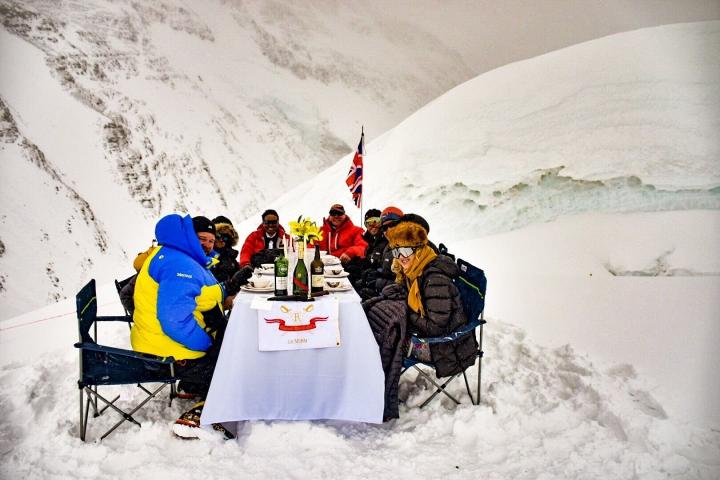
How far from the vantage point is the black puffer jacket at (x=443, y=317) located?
7.97 feet

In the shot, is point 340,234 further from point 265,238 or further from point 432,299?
point 432,299

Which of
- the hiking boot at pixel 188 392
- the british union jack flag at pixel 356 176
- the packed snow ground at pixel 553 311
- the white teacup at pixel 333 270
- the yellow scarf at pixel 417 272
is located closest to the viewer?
the packed snow ground at pixel 553 311

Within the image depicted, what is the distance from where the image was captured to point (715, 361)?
2.60m

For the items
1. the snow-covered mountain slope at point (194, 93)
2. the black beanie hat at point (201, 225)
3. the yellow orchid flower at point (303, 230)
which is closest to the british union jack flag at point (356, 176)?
the snow-covered mountain slope at point (194, 93)

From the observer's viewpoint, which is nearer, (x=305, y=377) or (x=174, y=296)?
(x=174, y=296)

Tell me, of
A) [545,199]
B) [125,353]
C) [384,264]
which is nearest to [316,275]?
[125,353]

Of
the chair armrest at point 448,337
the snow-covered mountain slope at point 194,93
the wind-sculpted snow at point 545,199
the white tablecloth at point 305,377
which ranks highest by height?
the snow-covered mountain slope at point 194,93

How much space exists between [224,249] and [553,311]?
3.41 metres

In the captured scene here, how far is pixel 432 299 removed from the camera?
8.00 ft

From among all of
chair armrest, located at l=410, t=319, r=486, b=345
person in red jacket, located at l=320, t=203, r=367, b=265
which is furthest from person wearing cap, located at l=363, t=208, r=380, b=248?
chair armrest, located at l=410, t=319, r=486, b=345

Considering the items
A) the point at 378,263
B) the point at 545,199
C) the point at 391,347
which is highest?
the point at 545,199

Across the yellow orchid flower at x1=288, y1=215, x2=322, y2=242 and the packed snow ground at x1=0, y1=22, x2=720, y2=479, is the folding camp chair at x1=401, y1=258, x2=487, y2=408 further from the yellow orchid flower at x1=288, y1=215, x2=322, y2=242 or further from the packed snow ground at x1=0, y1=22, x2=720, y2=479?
the yellow orchid flower at x1=288, y1=215, x2=322, y2=242

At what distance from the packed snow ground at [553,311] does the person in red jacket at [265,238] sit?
155 centimetres

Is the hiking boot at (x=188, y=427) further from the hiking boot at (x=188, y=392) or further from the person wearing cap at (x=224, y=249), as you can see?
the person wearing cap at (x=224, y=249)
